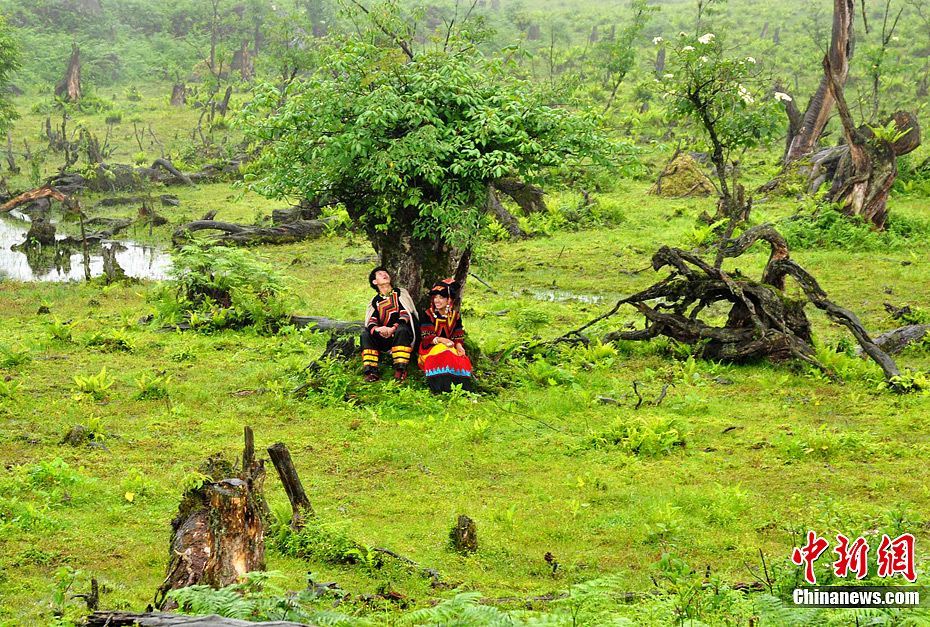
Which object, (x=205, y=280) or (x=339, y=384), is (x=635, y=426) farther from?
(x=205, y=280)

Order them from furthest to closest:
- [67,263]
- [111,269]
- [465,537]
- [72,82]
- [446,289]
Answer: [72,82] < [67,263] < [111,269] < [446,289] < [465,537]

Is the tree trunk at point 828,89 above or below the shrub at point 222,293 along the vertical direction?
above

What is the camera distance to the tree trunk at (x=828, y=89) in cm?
2206

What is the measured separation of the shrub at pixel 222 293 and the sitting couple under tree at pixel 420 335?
3928 millimetres

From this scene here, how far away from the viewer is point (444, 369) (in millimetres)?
11141

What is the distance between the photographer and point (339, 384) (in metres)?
11.4

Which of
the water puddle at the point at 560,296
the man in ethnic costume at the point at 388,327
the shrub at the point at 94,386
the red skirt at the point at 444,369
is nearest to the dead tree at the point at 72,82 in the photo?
the water puddle at the point at 560,296

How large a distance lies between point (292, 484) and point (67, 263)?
16.6 m

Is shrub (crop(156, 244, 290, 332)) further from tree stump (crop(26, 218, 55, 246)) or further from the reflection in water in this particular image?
tree stump (crop(26, 218, 55, 246))

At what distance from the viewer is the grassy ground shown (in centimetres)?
695

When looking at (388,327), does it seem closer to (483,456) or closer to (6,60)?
(483,456)

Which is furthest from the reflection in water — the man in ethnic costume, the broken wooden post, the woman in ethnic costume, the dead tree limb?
the dead tree limb

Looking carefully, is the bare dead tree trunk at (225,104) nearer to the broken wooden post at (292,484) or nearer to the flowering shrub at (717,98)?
the flowering shrub at (717,98)

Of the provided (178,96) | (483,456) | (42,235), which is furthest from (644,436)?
(178,96)
